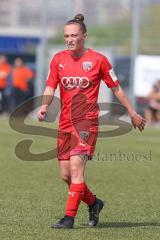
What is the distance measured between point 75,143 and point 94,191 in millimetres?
3383

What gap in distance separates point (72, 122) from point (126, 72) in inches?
919

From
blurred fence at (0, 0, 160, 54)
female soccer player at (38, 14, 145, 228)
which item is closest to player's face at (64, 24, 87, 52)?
female soccer player at (38, 14, 145, 228)

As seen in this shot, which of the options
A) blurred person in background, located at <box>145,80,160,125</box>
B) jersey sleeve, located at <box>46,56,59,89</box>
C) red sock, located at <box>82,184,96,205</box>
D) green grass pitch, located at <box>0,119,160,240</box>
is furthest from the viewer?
blurred person in background, located at <box>145,80,160,125</box>

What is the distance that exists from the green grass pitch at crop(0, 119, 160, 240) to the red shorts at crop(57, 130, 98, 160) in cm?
75

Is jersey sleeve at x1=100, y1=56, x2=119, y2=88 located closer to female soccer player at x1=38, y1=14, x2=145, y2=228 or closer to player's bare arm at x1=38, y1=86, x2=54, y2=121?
female soccer player at x1=38, y1=14, x2=145, y2=228

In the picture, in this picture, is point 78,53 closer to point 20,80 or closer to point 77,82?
point 77,82

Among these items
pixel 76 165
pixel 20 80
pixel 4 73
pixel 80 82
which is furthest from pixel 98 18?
pixel 76 165

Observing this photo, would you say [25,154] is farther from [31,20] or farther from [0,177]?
[31,20]

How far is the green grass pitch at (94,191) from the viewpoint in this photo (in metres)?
8.24

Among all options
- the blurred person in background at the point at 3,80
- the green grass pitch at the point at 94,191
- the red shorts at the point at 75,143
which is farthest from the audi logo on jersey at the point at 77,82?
the blurred person in background at the point at 3,80

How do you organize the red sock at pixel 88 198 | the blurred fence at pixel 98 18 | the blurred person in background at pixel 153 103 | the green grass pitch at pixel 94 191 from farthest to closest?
the blurred fence at pixel 98 18
the blurred person in background at pixel 153 103
the red sock at pixel 88 198
the green grass pitch at pixel 94 191

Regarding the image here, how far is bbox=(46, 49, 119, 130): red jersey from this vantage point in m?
8.45

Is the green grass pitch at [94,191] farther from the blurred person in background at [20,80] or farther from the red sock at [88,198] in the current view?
the blurred person in background at [20,80]

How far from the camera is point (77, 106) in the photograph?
8469 millimetres
